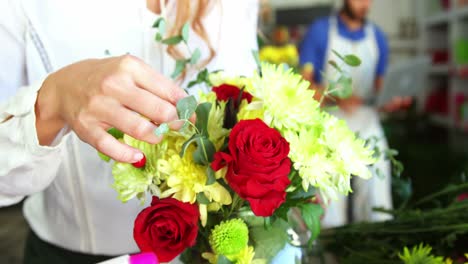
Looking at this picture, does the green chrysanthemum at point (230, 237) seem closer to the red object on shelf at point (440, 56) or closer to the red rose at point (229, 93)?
the red rose at point (229, 93)

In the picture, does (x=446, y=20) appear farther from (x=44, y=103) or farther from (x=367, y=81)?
(x=44, y=103)

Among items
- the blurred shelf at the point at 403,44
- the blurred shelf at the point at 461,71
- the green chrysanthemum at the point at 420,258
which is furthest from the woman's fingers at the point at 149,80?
the blurred shelf at the point at 403,44

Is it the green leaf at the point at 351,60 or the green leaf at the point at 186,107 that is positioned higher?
Result: the green leaf at the point at 351,60

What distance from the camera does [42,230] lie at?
29.9 inches

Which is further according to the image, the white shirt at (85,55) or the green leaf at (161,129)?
the white shirt at (85,55)

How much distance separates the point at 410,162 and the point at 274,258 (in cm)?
226

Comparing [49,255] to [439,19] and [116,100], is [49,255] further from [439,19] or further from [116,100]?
[439,19]

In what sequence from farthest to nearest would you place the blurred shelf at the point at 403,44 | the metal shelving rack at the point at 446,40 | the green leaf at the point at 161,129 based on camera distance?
the blurred shelf at the point at 403,44, the metal shelving rack at the point at 446,40, the green leaf at the point at 161,129

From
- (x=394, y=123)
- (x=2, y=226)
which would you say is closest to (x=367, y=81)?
(x=394, y=123)

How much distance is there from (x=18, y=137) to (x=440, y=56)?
4.00 m

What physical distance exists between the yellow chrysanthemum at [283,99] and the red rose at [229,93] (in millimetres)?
19

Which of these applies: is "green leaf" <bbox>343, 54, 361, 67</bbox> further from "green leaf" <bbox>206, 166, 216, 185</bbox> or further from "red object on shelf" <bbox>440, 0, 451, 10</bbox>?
"red object on shelf" <bbox>440, 0, 451, 10</bbox>

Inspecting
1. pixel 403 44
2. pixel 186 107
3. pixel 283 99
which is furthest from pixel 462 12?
pixel 186 107

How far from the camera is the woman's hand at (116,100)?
38 cm
